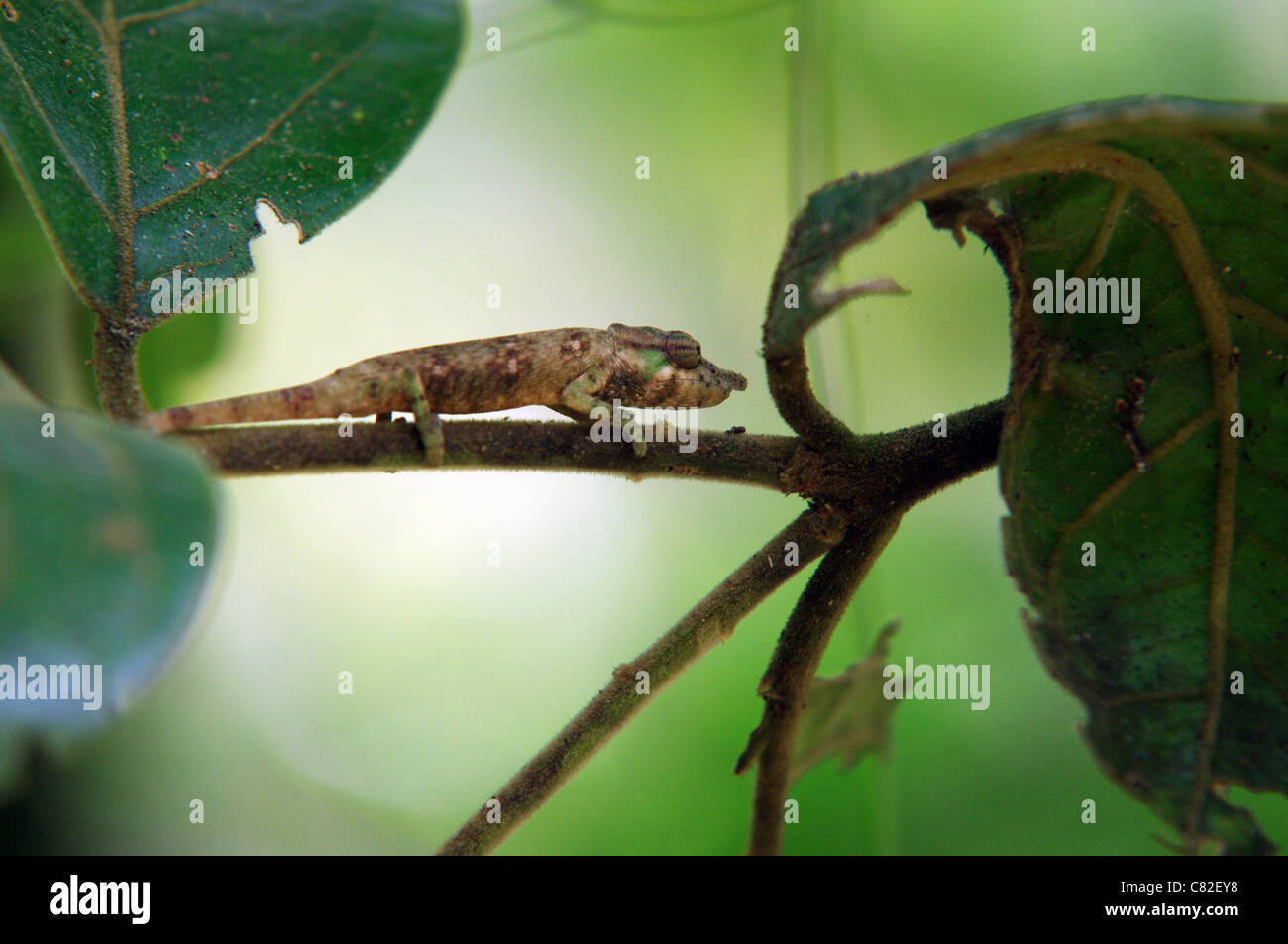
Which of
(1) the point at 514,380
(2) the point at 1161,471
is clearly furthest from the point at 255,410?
(2) the point at 1161,471

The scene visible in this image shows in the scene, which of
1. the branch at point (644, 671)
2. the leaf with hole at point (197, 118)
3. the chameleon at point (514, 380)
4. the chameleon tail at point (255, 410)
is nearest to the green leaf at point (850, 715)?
the branch at point (644, 671)

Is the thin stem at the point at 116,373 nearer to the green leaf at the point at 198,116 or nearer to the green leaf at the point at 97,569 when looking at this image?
the green leaf at the point at 198,116

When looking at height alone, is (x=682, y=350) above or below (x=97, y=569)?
above

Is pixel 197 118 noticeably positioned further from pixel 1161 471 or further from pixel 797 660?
pixel 1161 471

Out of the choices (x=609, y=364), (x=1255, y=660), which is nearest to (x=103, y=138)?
(x=609, y=364)

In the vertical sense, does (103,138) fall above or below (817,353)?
above

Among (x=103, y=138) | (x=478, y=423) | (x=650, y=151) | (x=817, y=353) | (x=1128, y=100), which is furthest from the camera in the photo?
(x=650, y=151)
